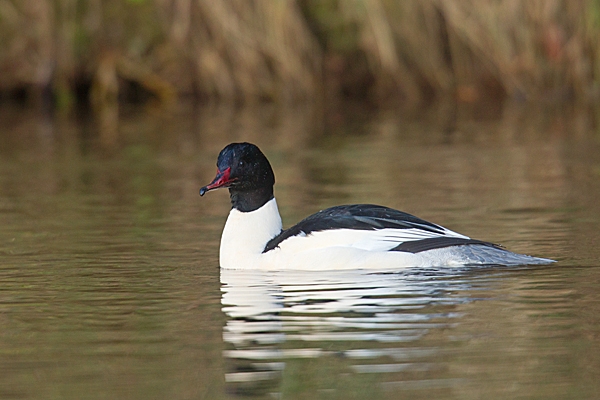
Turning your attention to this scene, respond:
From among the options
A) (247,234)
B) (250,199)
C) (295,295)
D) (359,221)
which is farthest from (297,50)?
(295,295)

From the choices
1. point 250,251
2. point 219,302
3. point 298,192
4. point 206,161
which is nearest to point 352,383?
point 219,302

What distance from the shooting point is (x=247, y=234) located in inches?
287

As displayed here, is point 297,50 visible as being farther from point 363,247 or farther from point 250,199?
point 363,247

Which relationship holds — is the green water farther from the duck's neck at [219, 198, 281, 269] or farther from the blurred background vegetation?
the blurred background vegetation

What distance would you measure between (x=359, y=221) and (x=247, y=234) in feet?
2.51

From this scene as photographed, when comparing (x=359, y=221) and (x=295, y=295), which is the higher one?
(x=359, y=221)

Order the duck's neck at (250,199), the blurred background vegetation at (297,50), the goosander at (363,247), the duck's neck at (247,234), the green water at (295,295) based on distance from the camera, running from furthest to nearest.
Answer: the blurred background vegetation at (297,50) → the duck's neck at (250,199) → the duck's neck at (247,234) → the goosander at (363,247) → the green water at (295,295)

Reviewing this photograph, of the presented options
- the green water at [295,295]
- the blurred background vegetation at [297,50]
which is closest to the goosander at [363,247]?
the green water at [295,295]

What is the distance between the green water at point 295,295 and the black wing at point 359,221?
0.26 m

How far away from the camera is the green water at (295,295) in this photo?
464 cm

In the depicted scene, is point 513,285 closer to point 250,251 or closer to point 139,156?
point 250,251

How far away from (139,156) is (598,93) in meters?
7.97

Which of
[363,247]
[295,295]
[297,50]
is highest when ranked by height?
[297,50]

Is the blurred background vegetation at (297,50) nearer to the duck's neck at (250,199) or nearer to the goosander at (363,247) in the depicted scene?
the duck's neck at (250,199)
